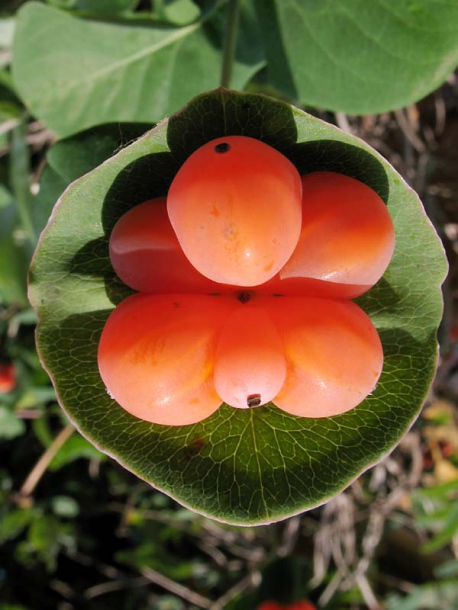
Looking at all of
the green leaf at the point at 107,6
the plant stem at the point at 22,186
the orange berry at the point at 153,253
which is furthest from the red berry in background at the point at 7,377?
the orange berry at the point at 153,253

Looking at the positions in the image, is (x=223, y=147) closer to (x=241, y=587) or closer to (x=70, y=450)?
(x=70, y=450)

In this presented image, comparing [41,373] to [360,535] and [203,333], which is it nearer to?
[360,535]

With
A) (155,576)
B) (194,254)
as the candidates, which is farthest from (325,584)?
(194,254)

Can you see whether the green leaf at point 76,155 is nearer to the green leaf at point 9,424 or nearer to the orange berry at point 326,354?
the orange berry at point 326,354

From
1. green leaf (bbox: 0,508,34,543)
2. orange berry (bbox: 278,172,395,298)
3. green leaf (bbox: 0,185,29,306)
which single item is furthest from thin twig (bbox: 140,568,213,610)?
orange berry (bbox: 278,172,395,298)

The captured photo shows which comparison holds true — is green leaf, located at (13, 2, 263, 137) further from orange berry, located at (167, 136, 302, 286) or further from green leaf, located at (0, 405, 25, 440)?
green leaf, located at (0, 405, 25, 440)

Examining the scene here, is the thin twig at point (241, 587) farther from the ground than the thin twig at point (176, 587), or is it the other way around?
the thin twig at point (241, 587)
